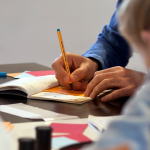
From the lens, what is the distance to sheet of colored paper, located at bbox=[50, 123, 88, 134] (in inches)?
20.8

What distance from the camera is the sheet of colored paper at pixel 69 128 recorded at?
53cm

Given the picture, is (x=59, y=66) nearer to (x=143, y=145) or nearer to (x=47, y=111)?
(x=47, y=111)

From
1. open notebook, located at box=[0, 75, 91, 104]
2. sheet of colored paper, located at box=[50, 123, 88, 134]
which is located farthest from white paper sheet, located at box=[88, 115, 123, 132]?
open notebook, located at box=[0, 75, 91, 104]

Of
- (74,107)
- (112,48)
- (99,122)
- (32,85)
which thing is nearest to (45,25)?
(112,48)

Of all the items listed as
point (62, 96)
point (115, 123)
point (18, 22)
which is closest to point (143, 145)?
point (115, 123)

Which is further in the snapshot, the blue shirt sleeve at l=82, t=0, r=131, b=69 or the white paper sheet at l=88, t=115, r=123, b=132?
the blue shirt sleeve at l=82, t=0, r=131, b=69

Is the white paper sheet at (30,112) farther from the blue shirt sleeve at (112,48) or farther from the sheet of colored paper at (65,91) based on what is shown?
the blue shirt sleeve at (112,48)

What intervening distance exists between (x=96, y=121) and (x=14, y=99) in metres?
0.33

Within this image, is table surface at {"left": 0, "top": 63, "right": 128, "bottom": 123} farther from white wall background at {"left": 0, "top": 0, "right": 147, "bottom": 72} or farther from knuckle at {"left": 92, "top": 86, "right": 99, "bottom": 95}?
white wall background at {"left": 0, "top": 0, "right": 147, "bottom": 72}

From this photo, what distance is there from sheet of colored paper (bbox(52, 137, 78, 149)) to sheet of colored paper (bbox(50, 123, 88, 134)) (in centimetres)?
4

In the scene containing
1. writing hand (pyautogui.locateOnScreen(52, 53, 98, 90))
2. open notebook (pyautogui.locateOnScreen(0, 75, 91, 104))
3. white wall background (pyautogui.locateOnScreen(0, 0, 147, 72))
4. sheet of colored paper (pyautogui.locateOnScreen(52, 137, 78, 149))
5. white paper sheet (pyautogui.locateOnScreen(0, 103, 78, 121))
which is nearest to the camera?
sheet of colored paper (pyautogui.locateOnScreen(52, 137, 78, 149))

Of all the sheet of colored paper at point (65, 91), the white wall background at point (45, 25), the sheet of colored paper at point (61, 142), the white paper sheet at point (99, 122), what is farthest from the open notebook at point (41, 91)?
the white wall background at point (45, 25)

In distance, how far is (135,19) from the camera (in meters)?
0.25

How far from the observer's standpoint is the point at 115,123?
225 mm
